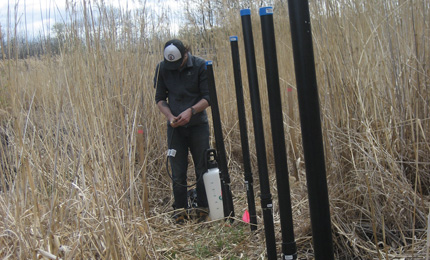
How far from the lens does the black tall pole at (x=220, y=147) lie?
2557 mm

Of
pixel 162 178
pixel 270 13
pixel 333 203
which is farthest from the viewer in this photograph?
pixel 162 178

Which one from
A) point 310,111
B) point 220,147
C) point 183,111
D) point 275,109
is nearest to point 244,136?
point 220,147

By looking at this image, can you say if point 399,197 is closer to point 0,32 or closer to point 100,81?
point 100,81

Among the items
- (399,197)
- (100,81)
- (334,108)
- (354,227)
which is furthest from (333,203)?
(100,81)

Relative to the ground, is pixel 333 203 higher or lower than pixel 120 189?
lower

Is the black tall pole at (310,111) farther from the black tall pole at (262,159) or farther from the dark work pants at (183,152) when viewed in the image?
the dark work pants at (183,152)

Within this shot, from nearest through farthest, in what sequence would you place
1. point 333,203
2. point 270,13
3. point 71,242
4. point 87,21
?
point 270,13, point 71,242, point 333,203, point 87,21

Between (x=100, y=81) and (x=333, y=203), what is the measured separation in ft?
4.17

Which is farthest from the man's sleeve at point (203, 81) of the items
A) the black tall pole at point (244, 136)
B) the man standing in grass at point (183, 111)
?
the black tall pole at point (244, 136)

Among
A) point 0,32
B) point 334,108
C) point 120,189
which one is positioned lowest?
point 120,189

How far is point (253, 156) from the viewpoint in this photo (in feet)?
12.4

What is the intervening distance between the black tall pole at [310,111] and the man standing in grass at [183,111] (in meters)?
2.17

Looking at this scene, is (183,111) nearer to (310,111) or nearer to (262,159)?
(262,159)

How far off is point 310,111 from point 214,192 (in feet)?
6.85
